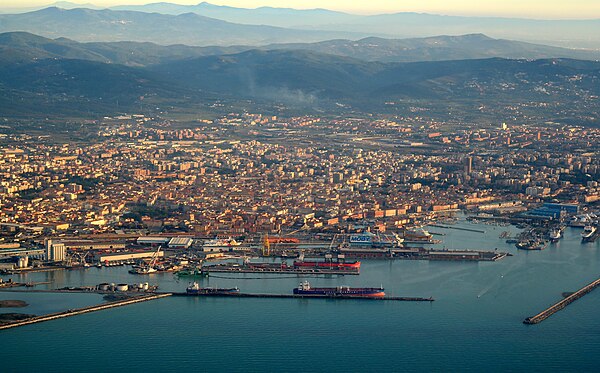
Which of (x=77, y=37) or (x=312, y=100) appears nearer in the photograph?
(x=312, y=100)

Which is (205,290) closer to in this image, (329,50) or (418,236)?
(418,236)

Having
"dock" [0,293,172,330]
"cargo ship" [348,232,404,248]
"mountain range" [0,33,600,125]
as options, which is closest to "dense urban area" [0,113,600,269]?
"cargo ship" [348,232,404,248]

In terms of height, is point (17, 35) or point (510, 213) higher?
point (17, 35)

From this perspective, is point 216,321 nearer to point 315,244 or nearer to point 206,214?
point 315,244

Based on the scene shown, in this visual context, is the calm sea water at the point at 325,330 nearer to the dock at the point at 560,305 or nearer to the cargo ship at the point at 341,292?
the dock at the point at 560,305

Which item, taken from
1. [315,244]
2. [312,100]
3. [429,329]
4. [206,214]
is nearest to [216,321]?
[429,329]

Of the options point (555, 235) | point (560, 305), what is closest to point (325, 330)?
point (560, 305)

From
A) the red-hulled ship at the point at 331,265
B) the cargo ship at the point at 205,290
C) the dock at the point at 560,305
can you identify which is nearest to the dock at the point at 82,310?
the cargo ship at the point at 205,290
